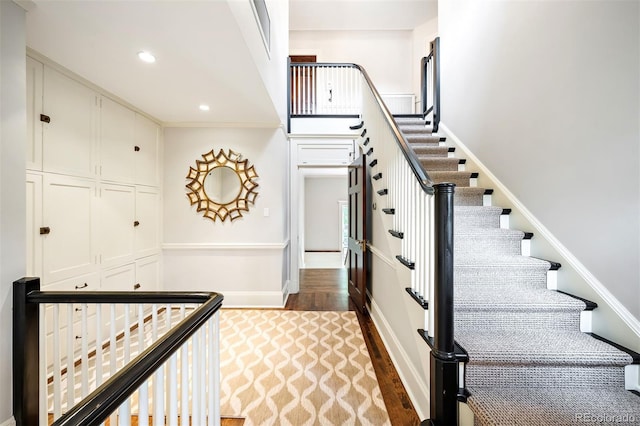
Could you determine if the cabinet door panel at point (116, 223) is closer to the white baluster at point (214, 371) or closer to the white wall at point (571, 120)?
the white baluster at point (214, 371)

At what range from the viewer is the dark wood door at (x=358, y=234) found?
3.21 meters

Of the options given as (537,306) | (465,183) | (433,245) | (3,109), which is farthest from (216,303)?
(465,183)

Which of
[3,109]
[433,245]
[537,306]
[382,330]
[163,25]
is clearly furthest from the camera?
[382,330]

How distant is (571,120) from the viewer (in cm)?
184

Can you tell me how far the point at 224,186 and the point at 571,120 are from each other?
10.9 ft

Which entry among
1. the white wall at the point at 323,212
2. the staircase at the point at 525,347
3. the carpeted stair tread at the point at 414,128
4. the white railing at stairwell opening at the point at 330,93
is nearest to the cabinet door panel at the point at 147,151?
the white railing at stairwell opening at the point at 330,93

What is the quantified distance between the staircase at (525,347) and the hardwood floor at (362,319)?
1.77 feet

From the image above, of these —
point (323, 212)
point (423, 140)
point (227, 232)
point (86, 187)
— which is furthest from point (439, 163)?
point (323, 212)

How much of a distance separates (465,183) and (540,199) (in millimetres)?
811

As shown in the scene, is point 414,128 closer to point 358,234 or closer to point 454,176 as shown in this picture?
point 454,176

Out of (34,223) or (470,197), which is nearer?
(34,223)

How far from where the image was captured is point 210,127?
11.2 feet

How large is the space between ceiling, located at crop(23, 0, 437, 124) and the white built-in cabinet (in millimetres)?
201

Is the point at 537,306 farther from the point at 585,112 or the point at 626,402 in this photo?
the point at 585,112
